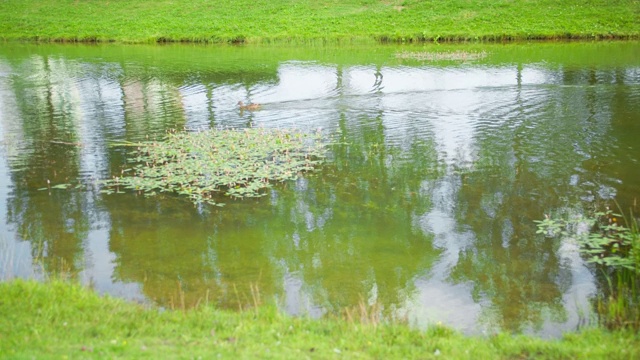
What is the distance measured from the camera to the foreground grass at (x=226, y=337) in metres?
7.34

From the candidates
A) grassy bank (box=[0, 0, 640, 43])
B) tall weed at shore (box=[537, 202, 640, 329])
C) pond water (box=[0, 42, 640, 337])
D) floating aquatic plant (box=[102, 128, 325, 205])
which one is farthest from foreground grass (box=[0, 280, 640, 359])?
grassy bank (box=[0, 0, 640, 43])

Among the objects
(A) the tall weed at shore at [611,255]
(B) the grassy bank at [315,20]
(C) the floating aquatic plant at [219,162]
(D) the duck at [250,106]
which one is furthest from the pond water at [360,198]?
(B) the grassy bank at [315,20]

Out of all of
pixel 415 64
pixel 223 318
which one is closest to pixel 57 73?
pixel 415 64

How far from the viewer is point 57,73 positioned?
3472 cm

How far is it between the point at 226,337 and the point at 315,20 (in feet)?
149

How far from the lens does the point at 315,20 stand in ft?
168

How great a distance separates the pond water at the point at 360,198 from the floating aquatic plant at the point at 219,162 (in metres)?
0.51

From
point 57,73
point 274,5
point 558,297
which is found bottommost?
point 558,297

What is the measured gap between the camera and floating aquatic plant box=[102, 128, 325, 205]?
15133mm

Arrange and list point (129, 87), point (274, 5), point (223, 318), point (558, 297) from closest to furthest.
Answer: point (223, 318), point (558, 297), point (129, 87), point (274, 5)

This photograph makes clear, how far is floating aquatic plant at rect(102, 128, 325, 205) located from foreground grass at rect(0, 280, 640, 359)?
576cm

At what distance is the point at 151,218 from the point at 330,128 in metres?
8.96

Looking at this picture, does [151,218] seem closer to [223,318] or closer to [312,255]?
[312,255]

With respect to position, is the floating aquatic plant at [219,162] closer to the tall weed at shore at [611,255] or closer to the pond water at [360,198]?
the pond water at [360,198]
